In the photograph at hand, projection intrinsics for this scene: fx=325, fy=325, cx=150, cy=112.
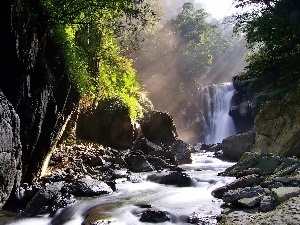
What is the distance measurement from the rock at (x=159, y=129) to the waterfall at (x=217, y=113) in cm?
1201

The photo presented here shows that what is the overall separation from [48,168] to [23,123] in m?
3.94

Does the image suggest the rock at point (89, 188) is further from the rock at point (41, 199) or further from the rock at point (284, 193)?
the rock at point (284, 193)

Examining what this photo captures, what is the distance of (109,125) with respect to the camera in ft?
63.0

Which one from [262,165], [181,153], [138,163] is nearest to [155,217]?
[262,165]

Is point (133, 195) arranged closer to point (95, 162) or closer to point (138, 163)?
point (95, 162)

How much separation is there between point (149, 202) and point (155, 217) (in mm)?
1957

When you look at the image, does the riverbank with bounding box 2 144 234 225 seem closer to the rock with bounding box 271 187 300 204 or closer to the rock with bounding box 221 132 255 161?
the rock with bounding box 271 187 300 204

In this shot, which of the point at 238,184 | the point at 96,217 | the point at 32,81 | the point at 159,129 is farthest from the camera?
the point at 159,129

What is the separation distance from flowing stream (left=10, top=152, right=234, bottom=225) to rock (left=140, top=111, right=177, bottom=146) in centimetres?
1070

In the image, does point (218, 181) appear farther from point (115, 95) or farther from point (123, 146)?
point (115, 95)

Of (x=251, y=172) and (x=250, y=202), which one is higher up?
(x=251, y=172)

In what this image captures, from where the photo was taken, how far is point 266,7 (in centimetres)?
1953

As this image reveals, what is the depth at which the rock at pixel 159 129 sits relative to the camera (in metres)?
23.0

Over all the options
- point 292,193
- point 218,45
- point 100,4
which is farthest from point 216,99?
point 292,193
